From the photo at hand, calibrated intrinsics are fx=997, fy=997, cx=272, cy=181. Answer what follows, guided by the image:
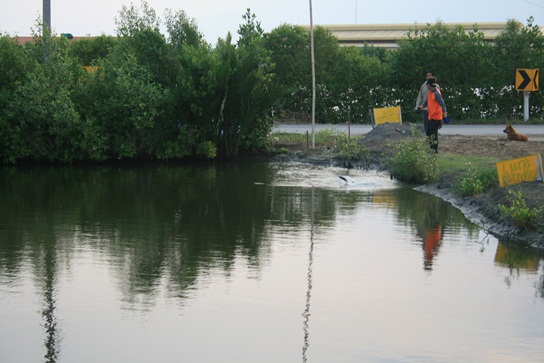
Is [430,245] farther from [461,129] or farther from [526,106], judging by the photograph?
[526,106]

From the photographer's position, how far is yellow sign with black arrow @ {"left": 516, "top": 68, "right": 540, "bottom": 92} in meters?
32.1

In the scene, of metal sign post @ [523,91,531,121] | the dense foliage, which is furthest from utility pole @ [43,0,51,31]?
metal sign post @ [523,91,531,121]

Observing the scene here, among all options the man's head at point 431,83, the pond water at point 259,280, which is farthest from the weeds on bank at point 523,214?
A: the man's head at point 431,83

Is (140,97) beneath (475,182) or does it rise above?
above

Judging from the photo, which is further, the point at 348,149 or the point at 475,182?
the point at 348,149

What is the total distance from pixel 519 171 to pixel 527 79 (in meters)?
17.3

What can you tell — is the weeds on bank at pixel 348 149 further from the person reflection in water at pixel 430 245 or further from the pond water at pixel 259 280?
the person reflection in water at pixel 430 245

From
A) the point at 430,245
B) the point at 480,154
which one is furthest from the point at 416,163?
the point at 430,245

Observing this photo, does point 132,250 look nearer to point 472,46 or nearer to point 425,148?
point 425,148

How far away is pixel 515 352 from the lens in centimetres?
870

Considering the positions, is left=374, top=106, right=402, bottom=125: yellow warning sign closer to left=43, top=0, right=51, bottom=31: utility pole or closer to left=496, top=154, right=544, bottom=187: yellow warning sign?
left=43, top=0, right=51, bottom=31: utility pole

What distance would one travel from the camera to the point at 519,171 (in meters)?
15.9

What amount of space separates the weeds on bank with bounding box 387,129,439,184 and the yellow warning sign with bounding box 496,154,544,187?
401 cm

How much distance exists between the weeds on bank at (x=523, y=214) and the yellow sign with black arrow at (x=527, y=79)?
18590 mm
